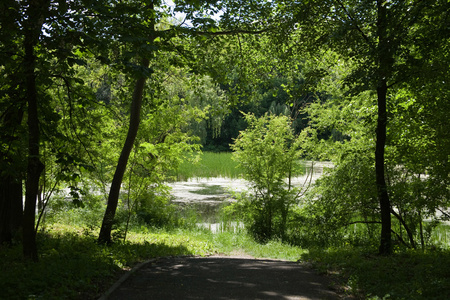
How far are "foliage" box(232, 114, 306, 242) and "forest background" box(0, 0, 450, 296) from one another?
0.17 feet

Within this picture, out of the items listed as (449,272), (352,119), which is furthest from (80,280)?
(352,119)

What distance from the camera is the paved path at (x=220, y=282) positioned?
499cm

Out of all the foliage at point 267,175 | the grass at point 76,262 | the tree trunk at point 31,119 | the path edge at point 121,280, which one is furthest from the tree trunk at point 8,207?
the foliage at point 267,175

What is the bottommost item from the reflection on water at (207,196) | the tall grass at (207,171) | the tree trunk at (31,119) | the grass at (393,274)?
the reflection on water at (207,196)

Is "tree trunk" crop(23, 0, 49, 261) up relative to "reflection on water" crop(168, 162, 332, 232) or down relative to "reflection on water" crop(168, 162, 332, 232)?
up

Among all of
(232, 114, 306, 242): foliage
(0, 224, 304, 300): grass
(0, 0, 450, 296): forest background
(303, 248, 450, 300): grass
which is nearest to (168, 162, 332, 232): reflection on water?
(232, 114, 306, 242): foliage

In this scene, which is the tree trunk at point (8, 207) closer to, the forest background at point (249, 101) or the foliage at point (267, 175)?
the forest background at point (249, 101)

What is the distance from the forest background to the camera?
538 centimetres

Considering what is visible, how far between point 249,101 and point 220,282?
617cm

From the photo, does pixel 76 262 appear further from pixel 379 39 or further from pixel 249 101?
pixel 249 101

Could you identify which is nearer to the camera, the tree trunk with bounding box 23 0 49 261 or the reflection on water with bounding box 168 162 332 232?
the tree trunk with bounding box 23 0 49 261

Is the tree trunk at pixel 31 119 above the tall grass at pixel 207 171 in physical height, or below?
above

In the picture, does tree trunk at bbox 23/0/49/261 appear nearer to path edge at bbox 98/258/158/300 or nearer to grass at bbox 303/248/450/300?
Result: path edge at bbox 98/258/158/300

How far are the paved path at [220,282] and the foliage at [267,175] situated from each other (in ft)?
23.2
